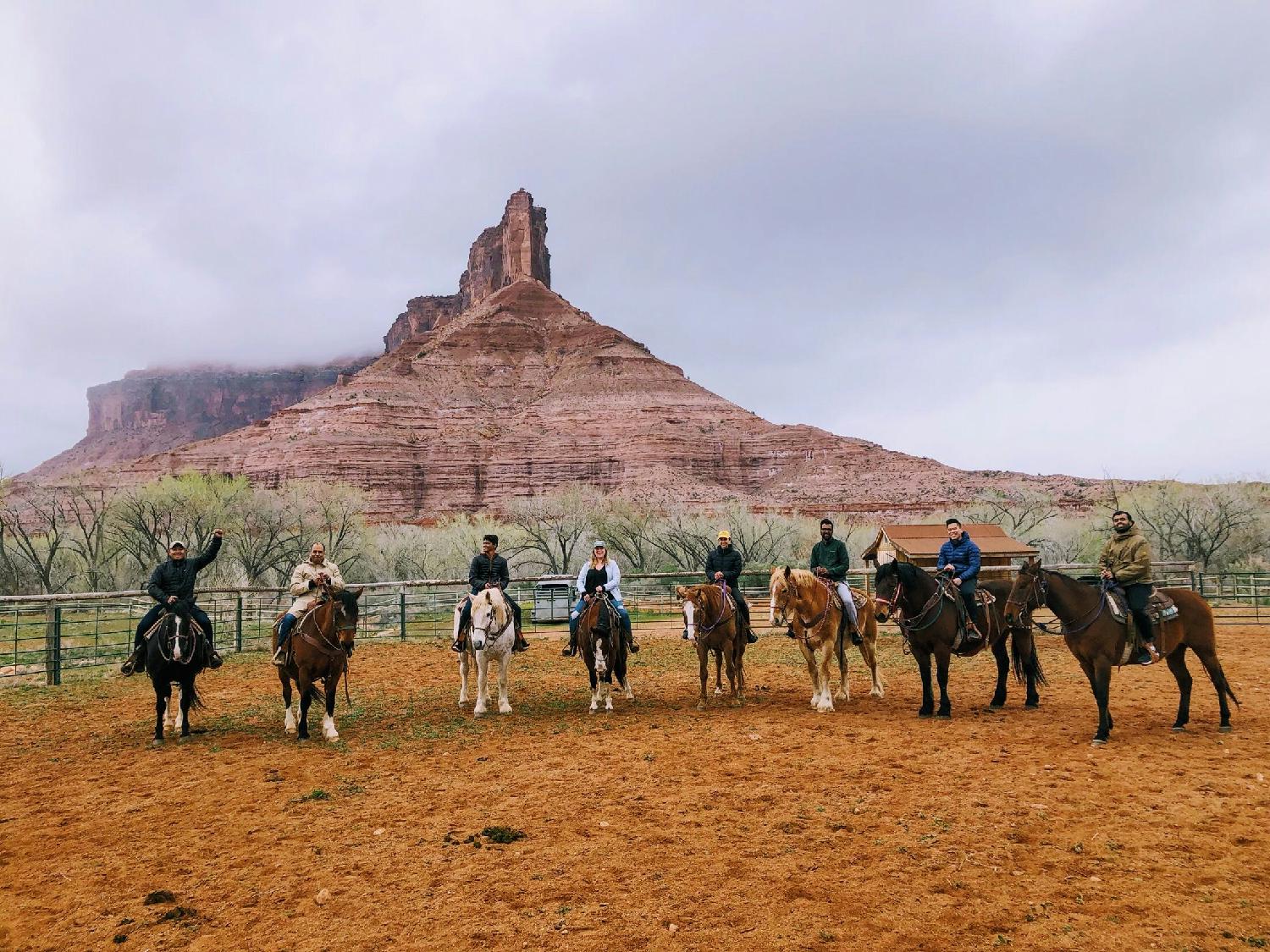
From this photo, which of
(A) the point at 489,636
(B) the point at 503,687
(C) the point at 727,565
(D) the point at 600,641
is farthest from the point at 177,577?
(C) the point at 727,565

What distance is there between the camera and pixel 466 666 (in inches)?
432

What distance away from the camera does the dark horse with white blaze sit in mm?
9320

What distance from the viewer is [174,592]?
9164mm

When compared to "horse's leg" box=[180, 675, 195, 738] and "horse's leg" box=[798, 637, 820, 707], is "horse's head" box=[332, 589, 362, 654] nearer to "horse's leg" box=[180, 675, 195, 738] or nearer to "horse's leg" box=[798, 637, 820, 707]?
"horse's leg" box=[180, 675, 195, 738]

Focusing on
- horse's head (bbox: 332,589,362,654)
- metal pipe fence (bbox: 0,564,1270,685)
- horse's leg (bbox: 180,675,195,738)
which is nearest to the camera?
horse's head (bbox: 332,589,362,654)

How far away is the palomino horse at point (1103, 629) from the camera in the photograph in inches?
320

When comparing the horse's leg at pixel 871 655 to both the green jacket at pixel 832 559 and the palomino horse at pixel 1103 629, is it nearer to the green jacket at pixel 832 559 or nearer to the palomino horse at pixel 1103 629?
the green jacket at pixel 832 559

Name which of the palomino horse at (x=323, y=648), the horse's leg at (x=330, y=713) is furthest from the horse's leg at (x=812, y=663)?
the horse's leg at (x=330, y=713)

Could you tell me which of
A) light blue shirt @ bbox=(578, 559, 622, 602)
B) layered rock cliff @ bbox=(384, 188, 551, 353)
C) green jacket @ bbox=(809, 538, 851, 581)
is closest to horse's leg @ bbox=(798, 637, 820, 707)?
green jacket @ bbox=(809, 538, 851, 581)

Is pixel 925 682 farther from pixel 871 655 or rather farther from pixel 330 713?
pixel 330 713

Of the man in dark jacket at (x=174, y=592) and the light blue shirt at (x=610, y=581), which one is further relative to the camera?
the light blue shirt at (x=610, y=581)

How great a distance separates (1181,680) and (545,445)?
8417 cm

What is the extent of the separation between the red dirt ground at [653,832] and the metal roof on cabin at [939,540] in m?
8.16

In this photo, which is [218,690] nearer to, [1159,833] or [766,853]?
[766,853]
